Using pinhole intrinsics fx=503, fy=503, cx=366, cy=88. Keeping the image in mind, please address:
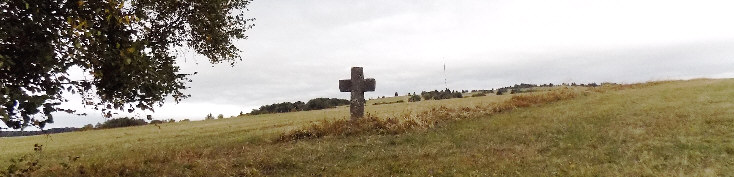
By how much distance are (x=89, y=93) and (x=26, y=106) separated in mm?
2923

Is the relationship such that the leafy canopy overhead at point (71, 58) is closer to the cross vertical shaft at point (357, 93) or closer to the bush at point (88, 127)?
the cross vertical shaft at point (357, 93)

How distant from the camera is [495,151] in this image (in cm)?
1457

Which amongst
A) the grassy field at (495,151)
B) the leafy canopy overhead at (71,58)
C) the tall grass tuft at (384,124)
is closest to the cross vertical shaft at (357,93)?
the tall grass tuft at (384,124)

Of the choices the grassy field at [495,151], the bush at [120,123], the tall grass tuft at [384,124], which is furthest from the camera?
the bush at [120,123]

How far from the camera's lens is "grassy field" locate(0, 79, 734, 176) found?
1239cm

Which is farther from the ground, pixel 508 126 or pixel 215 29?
pixel 215 29

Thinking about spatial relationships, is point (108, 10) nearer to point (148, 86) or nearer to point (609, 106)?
point (148, 86)

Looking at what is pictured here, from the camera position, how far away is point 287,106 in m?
55.5

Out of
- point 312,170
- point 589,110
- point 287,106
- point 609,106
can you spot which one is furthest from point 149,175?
point 287,106

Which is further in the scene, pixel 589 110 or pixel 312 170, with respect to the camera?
pixel 589 110

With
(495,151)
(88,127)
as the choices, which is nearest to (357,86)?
(495,151)

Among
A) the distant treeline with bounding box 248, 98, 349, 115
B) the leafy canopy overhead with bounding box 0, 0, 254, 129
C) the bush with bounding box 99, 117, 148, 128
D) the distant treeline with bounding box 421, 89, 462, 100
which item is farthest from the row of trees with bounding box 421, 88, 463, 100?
the leafy canopy overhead with bounding box 0, 0, 254, 129

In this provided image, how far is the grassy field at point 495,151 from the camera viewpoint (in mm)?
12391

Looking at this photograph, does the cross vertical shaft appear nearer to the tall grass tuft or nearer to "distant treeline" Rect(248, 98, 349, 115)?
the tall grass tuft
